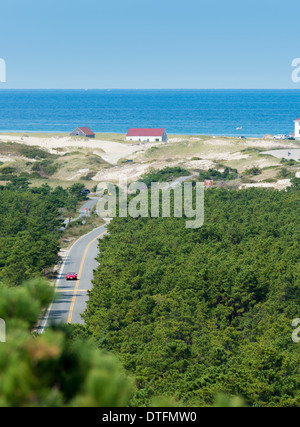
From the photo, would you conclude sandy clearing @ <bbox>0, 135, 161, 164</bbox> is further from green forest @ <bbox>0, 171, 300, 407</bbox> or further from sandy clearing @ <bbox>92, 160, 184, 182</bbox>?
green forest @ <bbox>0, 171, 300, 407</bbox>

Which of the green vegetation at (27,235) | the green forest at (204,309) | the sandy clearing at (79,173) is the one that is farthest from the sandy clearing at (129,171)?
the green forest at (204,309)

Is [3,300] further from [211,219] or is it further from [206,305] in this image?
[211,219]

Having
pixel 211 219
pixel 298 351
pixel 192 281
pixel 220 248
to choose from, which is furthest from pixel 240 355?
pixel 211 219

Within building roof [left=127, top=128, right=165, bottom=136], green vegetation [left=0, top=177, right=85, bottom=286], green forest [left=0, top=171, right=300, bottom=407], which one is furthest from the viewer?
building roof [left=127, top=128, right=165, bottom=136]

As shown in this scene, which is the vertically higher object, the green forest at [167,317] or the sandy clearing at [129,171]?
the green forest at [167,317]

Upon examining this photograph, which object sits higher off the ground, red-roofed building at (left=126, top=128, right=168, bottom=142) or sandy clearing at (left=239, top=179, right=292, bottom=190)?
red-roofed building at (left=126, top=128, right=168, bottom=142)

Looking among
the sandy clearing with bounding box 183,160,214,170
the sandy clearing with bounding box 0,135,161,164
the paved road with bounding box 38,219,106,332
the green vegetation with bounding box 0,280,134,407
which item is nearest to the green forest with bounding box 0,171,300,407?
the green vegetation with bounding box 0,280,134,407

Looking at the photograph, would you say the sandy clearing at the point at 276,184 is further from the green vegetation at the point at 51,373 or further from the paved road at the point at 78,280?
the green vegetation at the point at 51,373

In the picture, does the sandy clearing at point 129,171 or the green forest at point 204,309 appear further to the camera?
→ the sandy clearing at point 129,171
